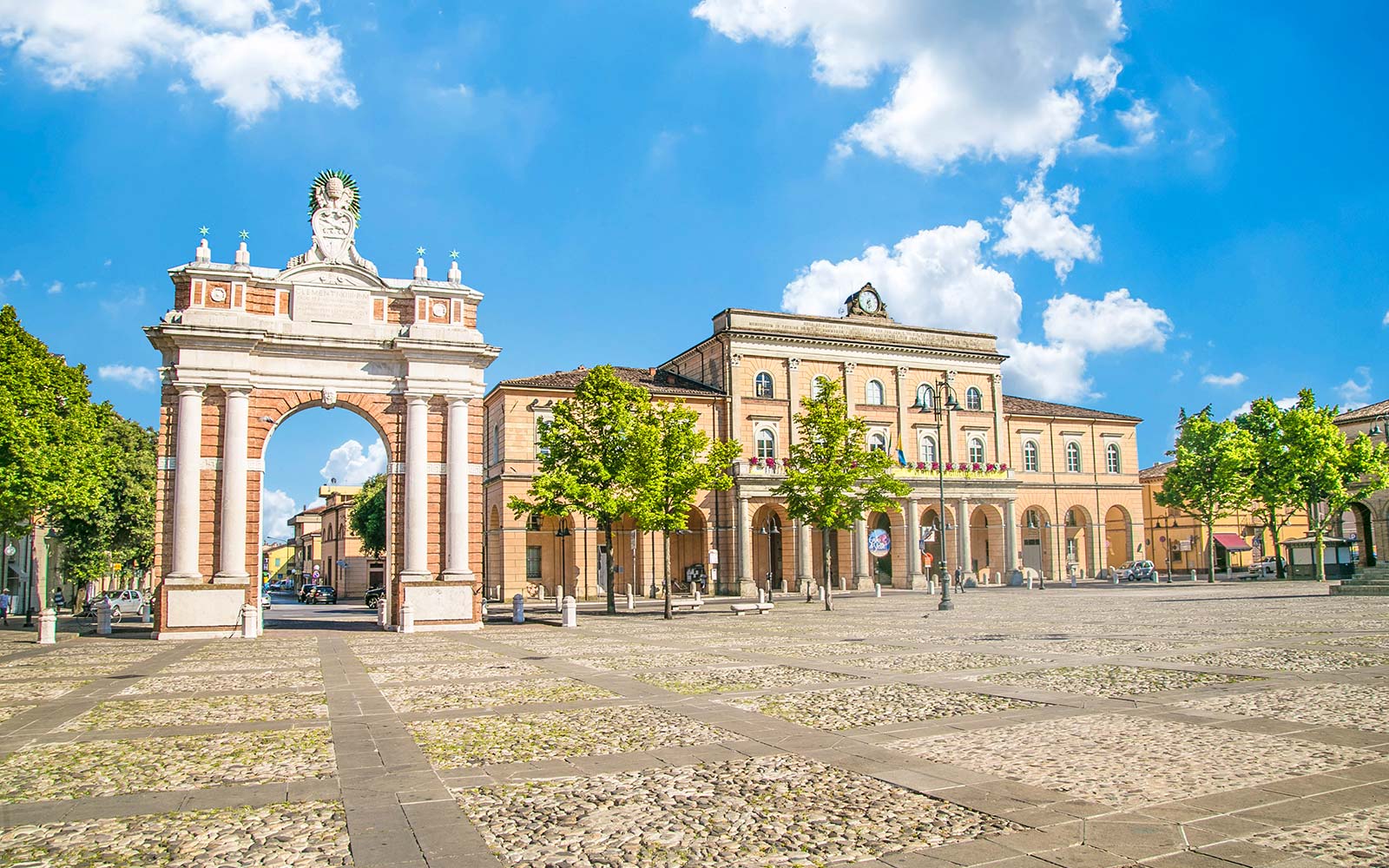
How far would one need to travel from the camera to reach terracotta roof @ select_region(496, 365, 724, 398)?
169 ft

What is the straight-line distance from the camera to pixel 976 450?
60.7 m

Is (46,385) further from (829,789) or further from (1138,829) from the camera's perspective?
(1138,829)

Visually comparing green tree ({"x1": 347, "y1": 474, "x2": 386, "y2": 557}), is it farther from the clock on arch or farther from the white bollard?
the white bollard

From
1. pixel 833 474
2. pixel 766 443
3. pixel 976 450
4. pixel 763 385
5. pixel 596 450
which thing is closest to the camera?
pixel 596 450

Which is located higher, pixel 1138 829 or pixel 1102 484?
pixel 1102 484

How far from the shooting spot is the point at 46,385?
32.1 m

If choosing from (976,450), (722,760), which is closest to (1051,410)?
(976,450)

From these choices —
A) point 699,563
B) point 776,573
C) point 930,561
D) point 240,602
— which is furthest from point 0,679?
point 930,561

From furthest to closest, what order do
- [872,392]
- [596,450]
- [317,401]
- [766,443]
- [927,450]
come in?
[927,450]
[872,392]
[766,443]
[596,450]
[317,401]

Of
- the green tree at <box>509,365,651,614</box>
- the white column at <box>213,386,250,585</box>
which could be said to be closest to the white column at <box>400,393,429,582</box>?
the green tree at <box>509,365,651,614</box>

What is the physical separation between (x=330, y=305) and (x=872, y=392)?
3557 cm

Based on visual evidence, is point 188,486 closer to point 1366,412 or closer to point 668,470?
point 668,470

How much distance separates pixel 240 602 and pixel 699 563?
30.2m

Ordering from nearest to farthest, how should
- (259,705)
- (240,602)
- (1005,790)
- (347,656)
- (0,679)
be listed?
(1005,790)
(259,705)
(0,679)
(347,656)
(240,602)
